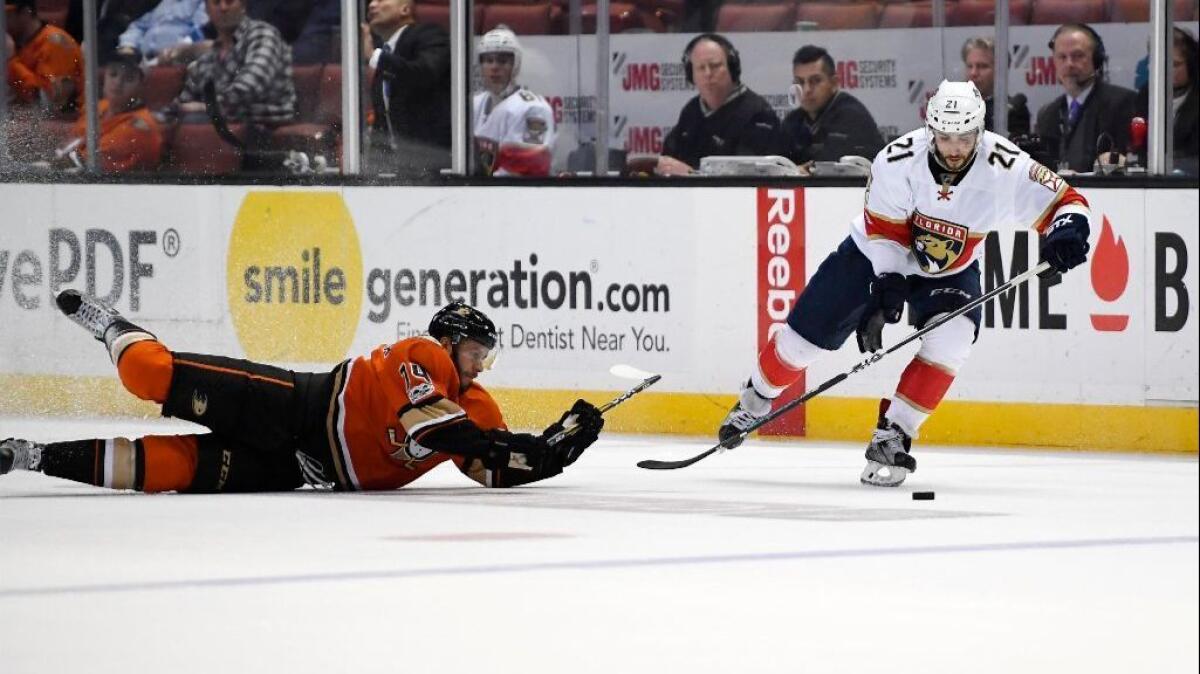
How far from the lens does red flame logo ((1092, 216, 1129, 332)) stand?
8.14 m

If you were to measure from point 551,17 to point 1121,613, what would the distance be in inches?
198

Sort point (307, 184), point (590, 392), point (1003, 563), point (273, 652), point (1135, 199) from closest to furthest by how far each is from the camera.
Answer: point (273, 652) < point (1003, 563) < point (1135, 199) < point (590, 392) < point (307, 184)

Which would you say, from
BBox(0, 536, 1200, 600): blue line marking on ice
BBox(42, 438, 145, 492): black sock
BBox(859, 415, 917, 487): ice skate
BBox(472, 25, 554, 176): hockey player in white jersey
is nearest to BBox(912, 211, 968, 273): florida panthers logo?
BBox(859, 415, 917, 487): ice skate

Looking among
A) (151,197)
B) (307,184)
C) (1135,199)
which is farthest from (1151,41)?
(151,197)

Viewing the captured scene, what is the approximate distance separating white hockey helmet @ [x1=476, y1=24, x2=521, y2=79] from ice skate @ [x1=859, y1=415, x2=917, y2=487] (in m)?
2.63

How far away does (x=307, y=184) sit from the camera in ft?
31.2

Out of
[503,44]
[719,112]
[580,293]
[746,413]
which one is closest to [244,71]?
[503,44]

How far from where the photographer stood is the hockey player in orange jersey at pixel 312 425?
6230 mm

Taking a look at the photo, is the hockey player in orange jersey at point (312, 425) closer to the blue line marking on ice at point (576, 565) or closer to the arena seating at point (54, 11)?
the blue line marking on ice at point (576, 565)

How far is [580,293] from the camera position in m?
8.94

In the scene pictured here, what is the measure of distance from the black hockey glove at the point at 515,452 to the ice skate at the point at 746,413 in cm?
114

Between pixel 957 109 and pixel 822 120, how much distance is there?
1.94 meters

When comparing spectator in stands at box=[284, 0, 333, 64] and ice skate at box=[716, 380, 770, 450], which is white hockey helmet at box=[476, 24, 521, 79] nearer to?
spectator in stands at box=[284, 0, 333, 64]

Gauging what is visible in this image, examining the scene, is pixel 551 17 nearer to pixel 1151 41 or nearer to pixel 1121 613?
pixel 1151 41
